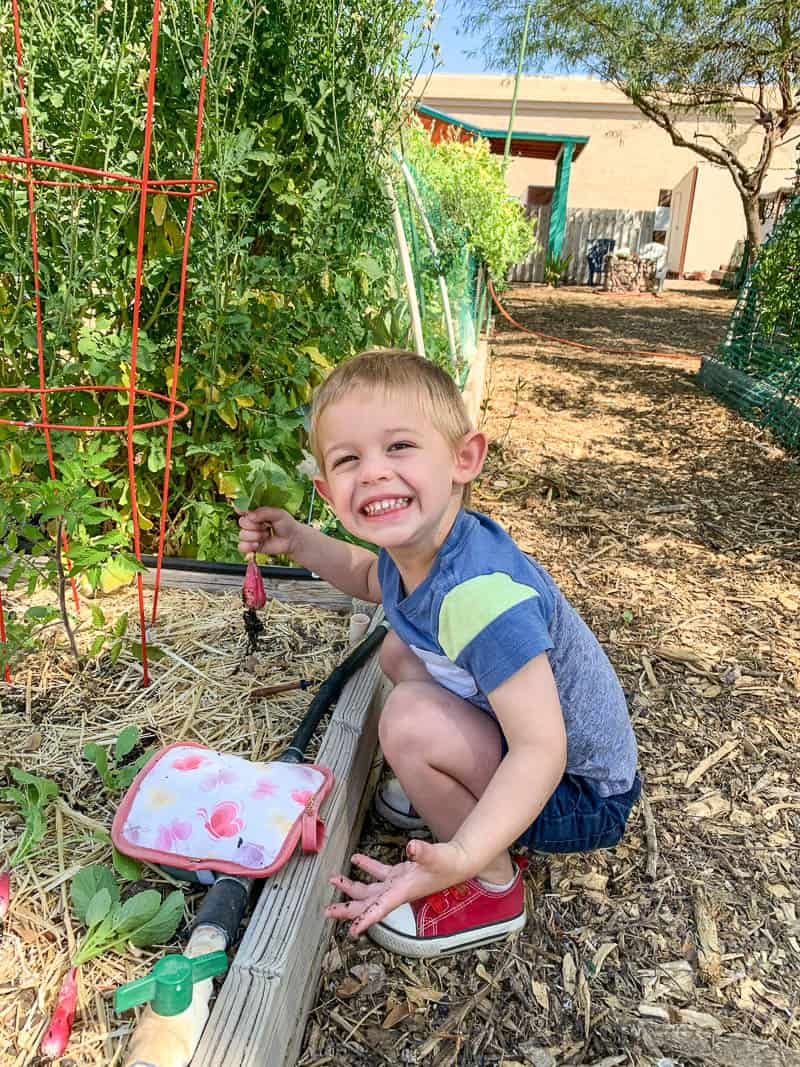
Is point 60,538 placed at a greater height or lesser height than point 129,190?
lesser

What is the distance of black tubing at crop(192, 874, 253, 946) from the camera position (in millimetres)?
1345

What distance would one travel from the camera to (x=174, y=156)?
2.34 m

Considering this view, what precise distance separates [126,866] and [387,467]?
34.3 inches

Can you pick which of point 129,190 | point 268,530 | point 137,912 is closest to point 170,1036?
point 137,912

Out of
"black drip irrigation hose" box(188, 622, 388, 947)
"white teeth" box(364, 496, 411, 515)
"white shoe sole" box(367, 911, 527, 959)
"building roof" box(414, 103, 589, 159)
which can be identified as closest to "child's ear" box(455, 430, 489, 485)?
"white teeth" box(364, 496, 411, 515)

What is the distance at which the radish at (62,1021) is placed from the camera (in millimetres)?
1177

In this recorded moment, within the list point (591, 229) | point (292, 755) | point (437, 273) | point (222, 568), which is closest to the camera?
point (292, 755)

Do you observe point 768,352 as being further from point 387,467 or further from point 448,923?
point 448,923

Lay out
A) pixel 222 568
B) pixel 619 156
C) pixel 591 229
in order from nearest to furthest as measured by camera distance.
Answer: pixel 222 568 < pixel 591 229 < pixel 619 156

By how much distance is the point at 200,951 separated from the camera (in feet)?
4.26

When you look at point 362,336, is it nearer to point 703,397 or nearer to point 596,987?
point 596,987

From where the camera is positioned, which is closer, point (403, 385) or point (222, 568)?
point (403, 385)

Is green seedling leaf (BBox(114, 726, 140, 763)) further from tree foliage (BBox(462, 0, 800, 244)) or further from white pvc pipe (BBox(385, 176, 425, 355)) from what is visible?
tree foliage (BBox(462, 0, 800, 244))

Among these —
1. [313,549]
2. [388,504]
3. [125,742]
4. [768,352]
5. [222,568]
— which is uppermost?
[768,352]
